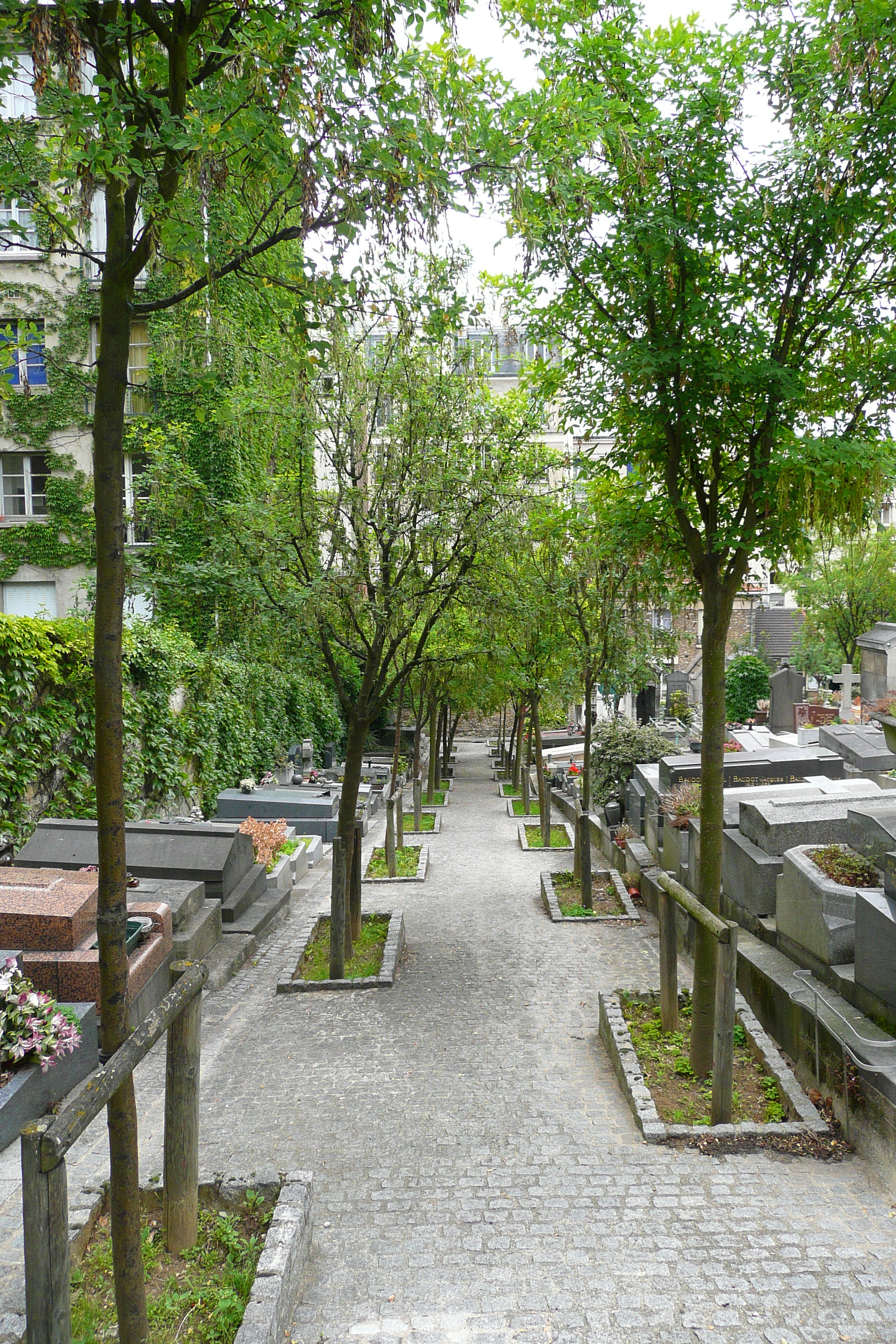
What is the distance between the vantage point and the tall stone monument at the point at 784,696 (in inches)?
957

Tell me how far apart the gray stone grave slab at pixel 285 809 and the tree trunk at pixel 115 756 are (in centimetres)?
1228

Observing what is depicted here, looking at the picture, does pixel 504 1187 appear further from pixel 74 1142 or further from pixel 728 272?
pixel 728 272

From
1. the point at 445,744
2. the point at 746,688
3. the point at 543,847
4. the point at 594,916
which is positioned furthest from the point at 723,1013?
the point at 445,744

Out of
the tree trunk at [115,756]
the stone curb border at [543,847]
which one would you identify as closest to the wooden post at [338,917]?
the tree trunk at [115,756]

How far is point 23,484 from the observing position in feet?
77.3

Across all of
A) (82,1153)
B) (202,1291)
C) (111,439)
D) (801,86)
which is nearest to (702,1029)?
(202,1291)

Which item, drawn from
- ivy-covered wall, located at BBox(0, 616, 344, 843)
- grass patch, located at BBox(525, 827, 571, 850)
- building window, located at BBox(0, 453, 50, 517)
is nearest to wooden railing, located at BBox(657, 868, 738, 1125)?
ivy-covered wall, located at BBox(0, 616, 344, 843)

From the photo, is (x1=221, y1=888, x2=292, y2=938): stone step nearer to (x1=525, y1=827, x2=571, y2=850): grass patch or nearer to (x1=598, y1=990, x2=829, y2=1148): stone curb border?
(x1=598, y1=990, x2=829, y2=1148): stone curb border

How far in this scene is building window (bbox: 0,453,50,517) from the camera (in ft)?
76.9

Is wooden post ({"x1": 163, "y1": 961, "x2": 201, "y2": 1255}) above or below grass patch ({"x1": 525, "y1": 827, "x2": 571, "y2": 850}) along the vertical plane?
above

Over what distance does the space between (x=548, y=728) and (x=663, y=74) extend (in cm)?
3650

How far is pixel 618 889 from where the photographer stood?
11453 millimetres

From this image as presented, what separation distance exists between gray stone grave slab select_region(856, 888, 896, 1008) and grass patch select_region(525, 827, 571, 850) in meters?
11.0

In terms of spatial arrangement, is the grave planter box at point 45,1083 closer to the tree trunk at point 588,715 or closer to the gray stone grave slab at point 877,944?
the gray stone grave slab at point 877,944
